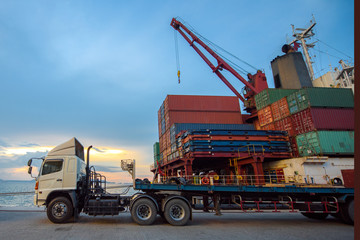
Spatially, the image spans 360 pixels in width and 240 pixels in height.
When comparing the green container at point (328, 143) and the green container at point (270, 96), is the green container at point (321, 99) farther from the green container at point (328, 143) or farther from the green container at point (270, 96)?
the green container at point (270, 96)

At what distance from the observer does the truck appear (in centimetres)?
1054

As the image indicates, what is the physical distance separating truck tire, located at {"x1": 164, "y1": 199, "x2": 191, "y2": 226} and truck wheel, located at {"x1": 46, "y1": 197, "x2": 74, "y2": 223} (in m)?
4.58

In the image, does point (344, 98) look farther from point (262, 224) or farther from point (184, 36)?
point (184, 36)

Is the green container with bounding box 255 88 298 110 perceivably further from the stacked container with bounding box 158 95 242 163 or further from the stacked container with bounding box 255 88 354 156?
the stacked container with bounding box 158 95 242 163

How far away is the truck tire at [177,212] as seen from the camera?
10352 mm

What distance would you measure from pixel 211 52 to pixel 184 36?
8.19 meters

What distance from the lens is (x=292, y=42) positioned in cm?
5581

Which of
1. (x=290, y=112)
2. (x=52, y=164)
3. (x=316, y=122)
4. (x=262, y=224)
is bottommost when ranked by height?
Answer: (x=262, y=224)

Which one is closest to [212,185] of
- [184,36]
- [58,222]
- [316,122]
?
[58,222]

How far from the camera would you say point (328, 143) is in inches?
886

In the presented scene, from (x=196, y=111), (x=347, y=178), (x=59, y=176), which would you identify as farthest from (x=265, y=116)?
(x=59, y=176)

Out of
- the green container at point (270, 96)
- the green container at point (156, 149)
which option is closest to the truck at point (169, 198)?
the green container at point (270, 96)

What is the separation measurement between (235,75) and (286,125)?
18900 mm

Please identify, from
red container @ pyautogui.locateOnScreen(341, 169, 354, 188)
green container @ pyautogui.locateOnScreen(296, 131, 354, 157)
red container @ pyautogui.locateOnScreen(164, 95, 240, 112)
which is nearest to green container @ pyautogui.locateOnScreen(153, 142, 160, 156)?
red container @ pyautogui.locateOnScreen(164, 95, 240, 112)
